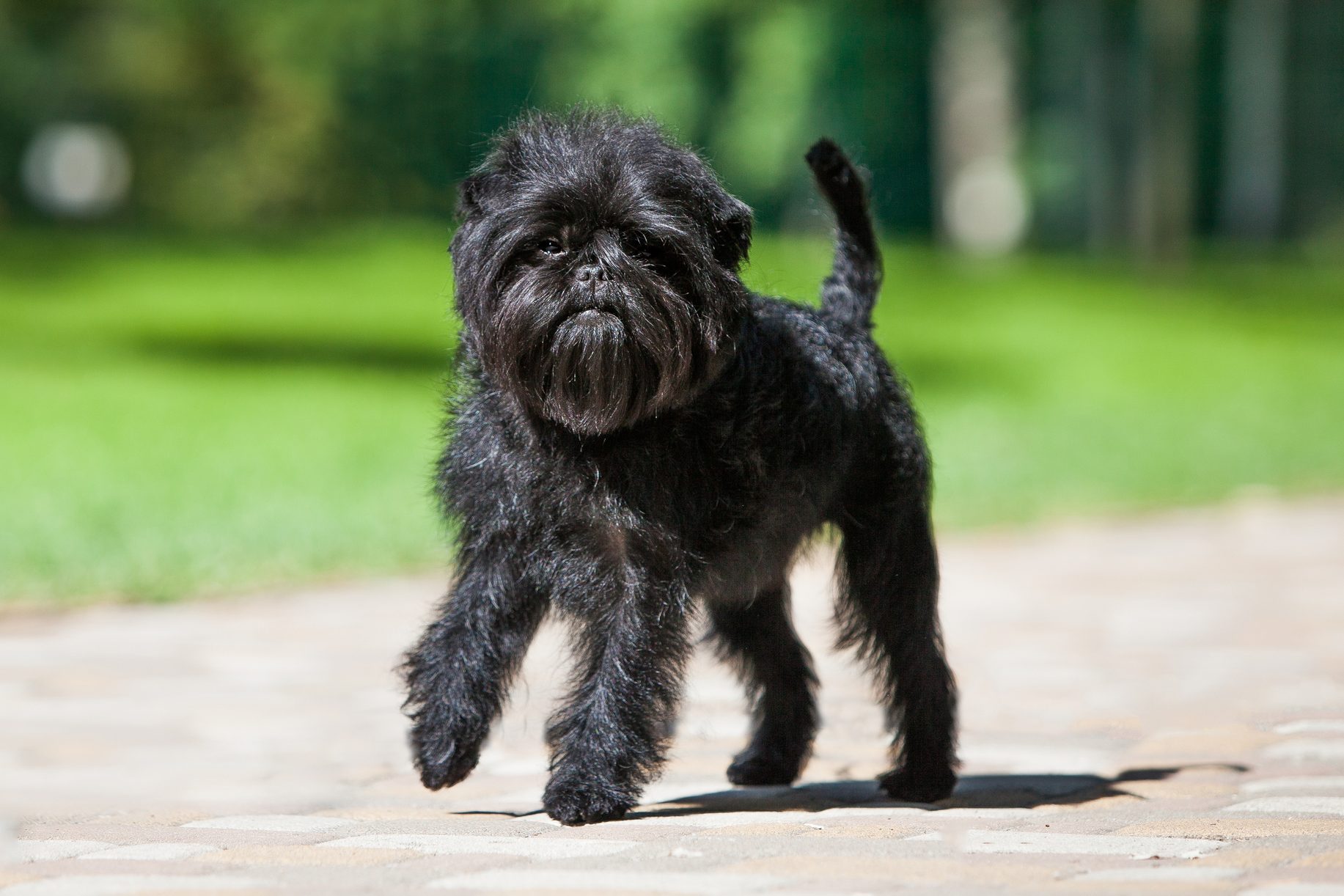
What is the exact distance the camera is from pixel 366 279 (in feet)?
76.0

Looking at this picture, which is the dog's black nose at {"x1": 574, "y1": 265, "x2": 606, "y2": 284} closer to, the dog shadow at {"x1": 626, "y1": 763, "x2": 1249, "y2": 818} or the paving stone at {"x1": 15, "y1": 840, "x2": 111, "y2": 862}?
the dog shadow at {"x1": 626, "y1": 763, "x2": 1249, "y2": 818}

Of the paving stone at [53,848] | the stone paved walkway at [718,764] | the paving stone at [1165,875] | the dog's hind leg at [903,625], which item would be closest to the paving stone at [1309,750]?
the stone paved walkway at [718,764]

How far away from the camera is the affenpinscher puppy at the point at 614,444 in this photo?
4051 mm

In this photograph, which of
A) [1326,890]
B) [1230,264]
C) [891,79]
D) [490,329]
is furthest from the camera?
[891,79]

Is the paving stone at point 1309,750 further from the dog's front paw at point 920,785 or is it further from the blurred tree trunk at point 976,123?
the blurred tree trunk at point 976,123

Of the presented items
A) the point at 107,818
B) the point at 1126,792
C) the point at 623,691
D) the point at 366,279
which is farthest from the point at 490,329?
the point at 366,279

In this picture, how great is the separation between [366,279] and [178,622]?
16180 millimetres

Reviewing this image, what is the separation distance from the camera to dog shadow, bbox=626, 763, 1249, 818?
4.49 metres

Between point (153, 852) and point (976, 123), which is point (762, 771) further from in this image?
point (976, 123)

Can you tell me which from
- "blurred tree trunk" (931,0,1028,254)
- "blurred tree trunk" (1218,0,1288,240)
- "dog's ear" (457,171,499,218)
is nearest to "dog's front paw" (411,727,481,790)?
"dog's ear" (457,171,499,218)

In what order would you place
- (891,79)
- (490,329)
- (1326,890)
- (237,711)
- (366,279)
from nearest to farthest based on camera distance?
(1326,890) < (490,329) < (237,711) < (366,279) < (891,79)

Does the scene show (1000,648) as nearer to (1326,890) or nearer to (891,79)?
(1326,890)

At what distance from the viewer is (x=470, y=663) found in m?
4.37

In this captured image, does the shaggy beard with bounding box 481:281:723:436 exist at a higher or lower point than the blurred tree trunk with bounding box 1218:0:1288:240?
lower
